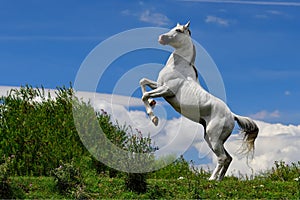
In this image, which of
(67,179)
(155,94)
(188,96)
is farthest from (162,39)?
(67,179)

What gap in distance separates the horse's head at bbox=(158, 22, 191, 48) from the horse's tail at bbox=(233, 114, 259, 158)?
177 cm

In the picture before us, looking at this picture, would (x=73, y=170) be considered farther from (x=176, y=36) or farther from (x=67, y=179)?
(x=176, y=36)

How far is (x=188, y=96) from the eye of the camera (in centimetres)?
1030

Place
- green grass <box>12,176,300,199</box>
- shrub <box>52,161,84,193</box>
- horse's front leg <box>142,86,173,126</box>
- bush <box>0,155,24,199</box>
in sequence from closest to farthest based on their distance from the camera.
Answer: bush <box>0,155,24,199</box>, green grass <box>12,176,300,199</box>, shrub <box>52,161,84,193</box>, horse's front leg <box>142,86,173,126</box>

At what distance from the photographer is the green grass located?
8828mm

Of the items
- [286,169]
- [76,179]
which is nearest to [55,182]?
[76,179]

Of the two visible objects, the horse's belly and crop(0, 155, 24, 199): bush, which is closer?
crop(0, 155, 24, 199): bush

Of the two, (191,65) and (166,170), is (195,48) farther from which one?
(166,170)

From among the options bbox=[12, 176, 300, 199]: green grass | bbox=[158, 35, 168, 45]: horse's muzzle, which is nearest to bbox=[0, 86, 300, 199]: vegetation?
bbox=[12, 176, 300, 199]: green grass

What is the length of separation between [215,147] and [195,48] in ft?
6.08

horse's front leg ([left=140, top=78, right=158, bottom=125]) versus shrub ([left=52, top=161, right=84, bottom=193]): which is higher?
horse's front leg ([left=140, top=78, right=158, bottom=125])

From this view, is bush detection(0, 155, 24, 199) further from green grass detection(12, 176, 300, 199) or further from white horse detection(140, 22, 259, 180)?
white horse detection(140, 22, 259, 180)

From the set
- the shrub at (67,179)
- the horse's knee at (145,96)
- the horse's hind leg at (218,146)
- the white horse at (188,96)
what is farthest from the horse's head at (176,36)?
the shrub at (67,179)

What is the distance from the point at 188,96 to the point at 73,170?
8.32ft
